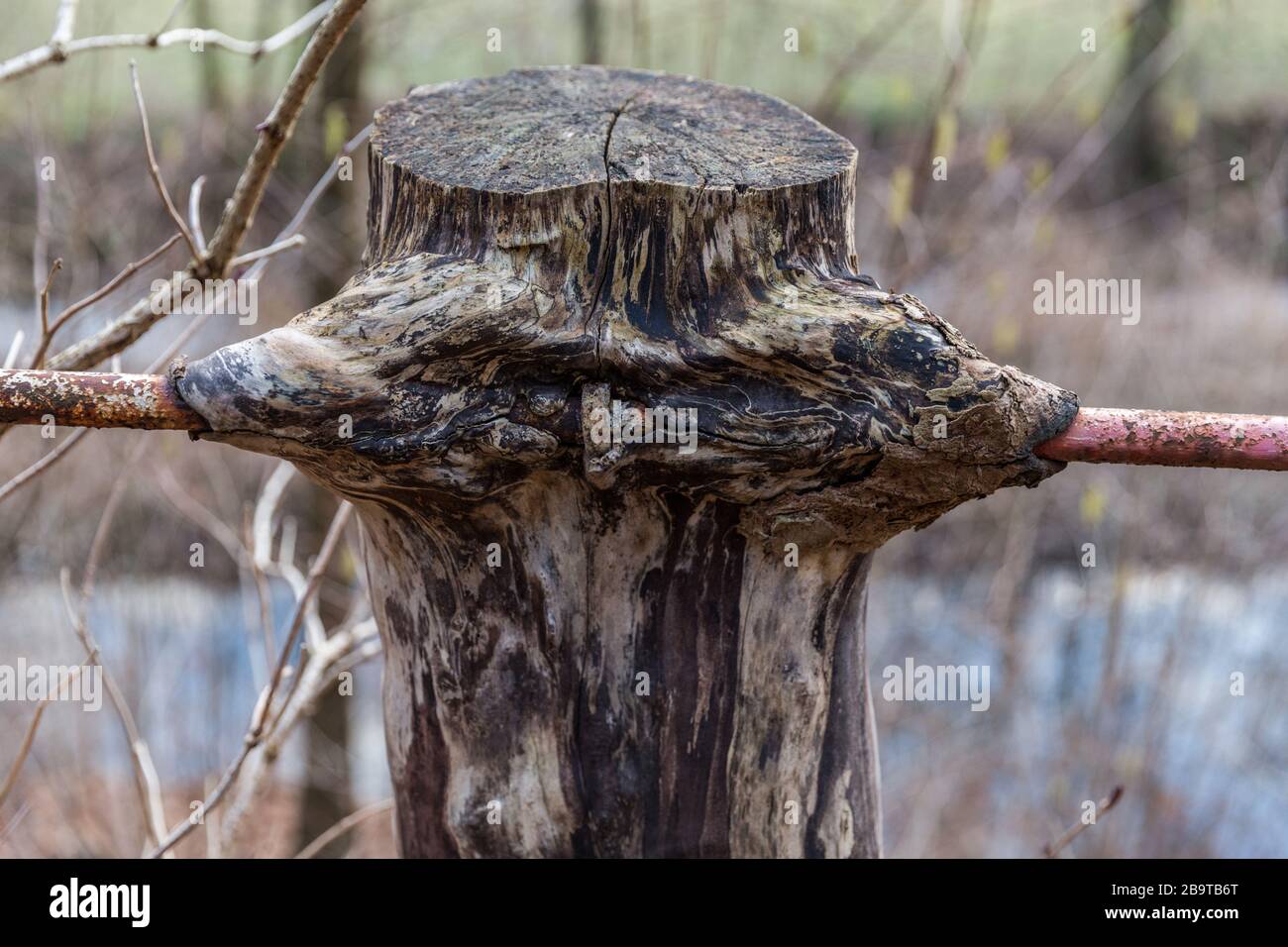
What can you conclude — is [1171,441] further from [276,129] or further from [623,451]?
[276,129]

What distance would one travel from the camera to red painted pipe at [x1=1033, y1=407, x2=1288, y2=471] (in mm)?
1225

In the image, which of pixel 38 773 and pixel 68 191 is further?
pixel 38 773

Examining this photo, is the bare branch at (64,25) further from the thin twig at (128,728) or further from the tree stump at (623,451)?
the thin twig at (128,728)

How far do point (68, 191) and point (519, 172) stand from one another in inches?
121

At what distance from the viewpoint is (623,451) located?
1.13m

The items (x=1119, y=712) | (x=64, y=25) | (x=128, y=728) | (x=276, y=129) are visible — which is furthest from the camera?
(x=1119, y=712)

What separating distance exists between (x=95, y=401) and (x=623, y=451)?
523mm

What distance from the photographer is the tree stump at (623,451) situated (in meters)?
1.15

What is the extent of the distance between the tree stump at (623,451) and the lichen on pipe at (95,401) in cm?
3

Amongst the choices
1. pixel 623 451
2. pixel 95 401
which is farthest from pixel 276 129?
pixel 623 451

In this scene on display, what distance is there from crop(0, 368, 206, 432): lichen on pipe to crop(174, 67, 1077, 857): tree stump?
3 cm

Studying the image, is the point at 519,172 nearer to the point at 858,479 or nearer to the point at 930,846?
the point at 858,479

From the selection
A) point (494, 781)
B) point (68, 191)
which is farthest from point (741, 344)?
point (68, 191)

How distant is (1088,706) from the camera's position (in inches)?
175
